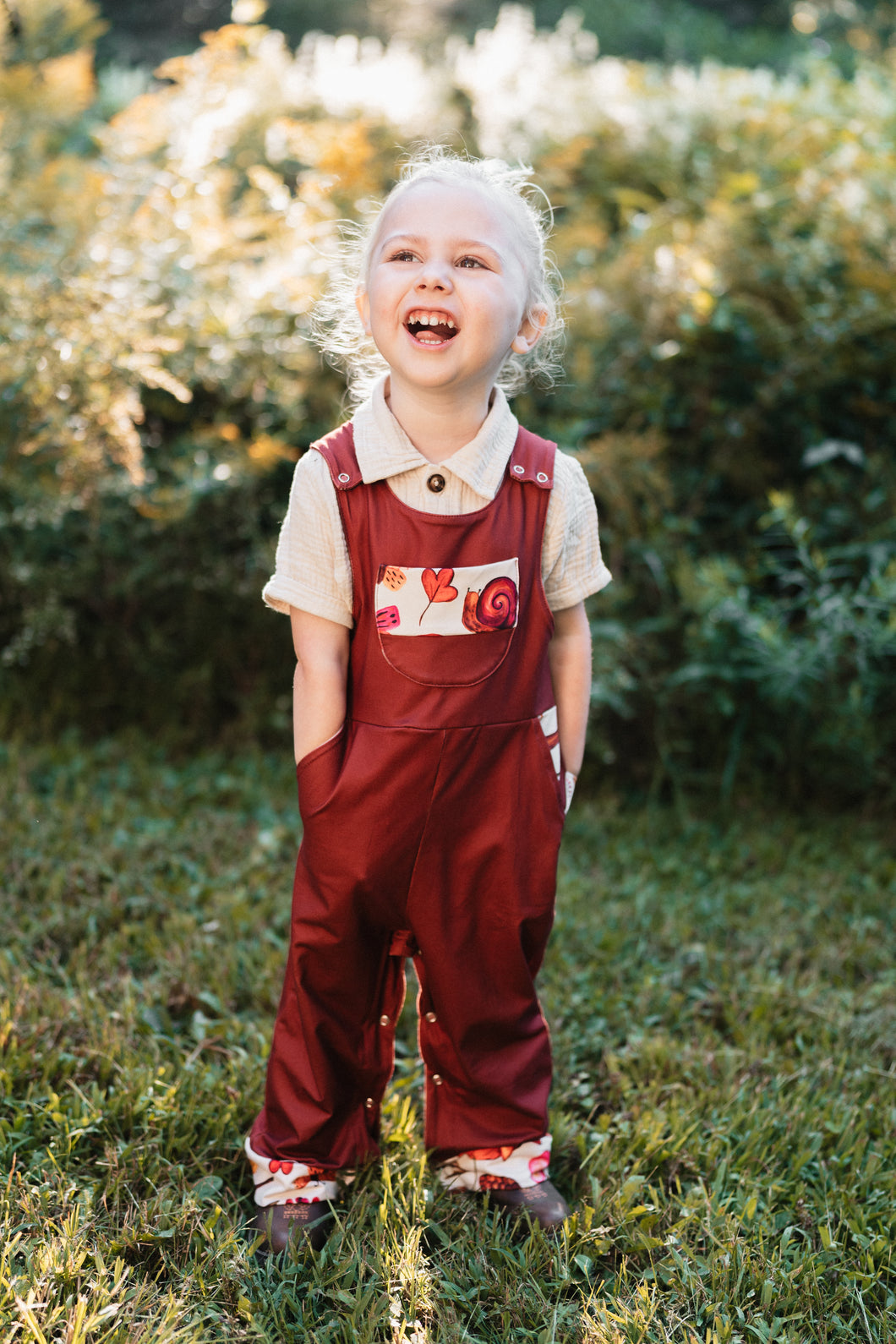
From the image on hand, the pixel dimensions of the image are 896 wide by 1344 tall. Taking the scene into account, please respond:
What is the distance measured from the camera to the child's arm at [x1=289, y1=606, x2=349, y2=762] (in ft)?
5.74

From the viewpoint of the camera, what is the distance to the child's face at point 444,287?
1631 mm

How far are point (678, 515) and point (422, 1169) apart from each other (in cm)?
242

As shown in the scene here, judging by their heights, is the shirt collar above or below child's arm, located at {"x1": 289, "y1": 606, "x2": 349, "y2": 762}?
above

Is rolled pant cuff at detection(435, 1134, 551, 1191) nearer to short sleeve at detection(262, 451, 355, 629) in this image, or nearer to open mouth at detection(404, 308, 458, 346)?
short sleeve at detection(262, 451, 355, 629)

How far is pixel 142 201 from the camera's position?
3.90 metres

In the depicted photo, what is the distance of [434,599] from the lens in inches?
66.9

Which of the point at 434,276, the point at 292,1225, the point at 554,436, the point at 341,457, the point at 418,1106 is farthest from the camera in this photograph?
the point at 554,436

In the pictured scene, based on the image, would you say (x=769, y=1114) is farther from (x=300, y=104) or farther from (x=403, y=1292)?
(x=300, y=104)

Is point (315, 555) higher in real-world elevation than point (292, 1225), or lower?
higher

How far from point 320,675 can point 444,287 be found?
59 centimetres

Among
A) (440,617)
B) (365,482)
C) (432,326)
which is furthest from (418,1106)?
(432,326)

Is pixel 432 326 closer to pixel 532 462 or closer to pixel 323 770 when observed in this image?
pixel 532 462

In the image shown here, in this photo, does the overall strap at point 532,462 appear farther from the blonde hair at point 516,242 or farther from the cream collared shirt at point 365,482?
the blonde hair at point 516,242

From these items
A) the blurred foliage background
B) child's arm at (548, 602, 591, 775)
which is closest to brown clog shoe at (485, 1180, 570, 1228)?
child's arm at (548, 602, 591, 775)
